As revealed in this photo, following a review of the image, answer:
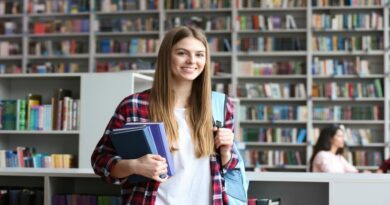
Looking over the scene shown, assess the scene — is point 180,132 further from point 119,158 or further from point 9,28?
point 9,28

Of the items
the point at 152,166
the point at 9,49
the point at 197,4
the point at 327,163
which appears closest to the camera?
the point at 152,166

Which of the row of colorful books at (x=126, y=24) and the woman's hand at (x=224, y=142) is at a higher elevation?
the row of colorful books at (x=126, y=24)

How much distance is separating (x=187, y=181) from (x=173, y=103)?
0.84ft

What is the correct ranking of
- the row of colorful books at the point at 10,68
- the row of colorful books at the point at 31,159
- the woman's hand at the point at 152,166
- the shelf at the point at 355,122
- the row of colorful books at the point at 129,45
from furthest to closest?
the row of colorful books at the point at 10,68, the row of colorful books at the point at 129,45, the shelf at the point at 355,122, the row of colorful books at the point at 31,159, the woman's hand at the point at 152,166

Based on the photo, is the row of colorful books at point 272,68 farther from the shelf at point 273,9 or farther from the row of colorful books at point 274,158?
the row of colorful books at point 274,158

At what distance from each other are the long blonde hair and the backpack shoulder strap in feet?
0.13

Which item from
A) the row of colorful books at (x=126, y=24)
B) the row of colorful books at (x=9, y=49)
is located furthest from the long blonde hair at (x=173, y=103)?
the row of colorful books at (x=9, y=49)

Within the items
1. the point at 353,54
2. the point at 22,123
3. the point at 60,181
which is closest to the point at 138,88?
the point at 22,123

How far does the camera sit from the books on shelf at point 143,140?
6.04ft

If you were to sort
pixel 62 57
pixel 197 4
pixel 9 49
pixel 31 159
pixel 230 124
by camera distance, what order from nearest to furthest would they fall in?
1. pixel 230 124
2. pixel 31 159
3. pixel 197 4
4. pixel 62 57
5. pixel 9 49

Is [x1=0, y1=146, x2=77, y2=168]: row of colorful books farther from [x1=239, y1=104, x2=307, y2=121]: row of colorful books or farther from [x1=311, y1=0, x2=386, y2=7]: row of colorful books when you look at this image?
[x1=311, y1=0, x2=386, y2=7]: row of colorful books

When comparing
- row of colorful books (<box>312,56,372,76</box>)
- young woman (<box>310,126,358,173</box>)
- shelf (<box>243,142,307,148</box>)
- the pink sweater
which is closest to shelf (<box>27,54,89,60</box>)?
shelf (<box>243,142,307,148</box>)

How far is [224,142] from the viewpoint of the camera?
194 centimetres

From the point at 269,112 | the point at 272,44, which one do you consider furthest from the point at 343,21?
the point at 269,112
